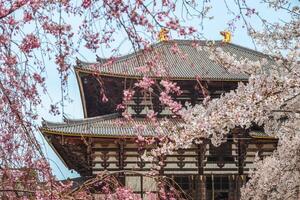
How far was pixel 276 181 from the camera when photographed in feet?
41.5

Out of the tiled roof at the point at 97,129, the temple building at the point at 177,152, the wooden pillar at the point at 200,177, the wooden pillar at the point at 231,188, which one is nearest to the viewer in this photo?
the tiled roof at the point at 97,129

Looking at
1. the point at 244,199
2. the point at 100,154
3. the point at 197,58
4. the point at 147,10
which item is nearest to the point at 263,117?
the point at 147,10

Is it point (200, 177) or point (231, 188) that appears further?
point (231, 188)

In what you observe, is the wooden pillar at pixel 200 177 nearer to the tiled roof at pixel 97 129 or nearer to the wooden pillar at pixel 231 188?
the wooden pillar at pixel 231 188

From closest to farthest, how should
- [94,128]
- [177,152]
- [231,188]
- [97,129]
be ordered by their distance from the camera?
1. [177,152]
2. [97,129]
3. [94,128]
4. [231,188]

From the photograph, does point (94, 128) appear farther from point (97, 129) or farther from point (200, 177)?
point (200, 177)

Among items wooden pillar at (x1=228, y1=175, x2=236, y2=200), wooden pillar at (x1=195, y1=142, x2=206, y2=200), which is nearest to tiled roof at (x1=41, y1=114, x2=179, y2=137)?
wooden pillar at (x1=195, y1=142, x2=206, y2=200)

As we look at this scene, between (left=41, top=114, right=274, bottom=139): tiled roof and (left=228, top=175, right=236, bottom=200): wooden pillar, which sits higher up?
(left=41, top=114, right=274, bottom=139): tiled roof

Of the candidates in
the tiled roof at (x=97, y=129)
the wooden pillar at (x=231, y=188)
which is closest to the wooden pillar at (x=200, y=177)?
the wooden pillar at (x=231, y=188)

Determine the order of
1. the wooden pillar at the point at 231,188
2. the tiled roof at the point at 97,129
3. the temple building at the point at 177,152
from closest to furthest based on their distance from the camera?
the tiled roof at the point at 97,129 < the temple building at the point at 177,152 < the wooden pillar at the point at 231,188

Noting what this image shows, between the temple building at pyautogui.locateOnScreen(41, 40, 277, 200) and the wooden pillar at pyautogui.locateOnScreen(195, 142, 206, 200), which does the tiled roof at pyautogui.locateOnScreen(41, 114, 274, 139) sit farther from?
the wooden pillar at pyautogui.locateOnScreen(195, 142, 206, 200)

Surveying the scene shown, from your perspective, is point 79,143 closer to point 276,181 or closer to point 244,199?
point 244,199

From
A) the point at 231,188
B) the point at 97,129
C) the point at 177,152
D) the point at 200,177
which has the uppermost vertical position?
the point at 97,129

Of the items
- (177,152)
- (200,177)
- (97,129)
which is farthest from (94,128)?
(200,177)
